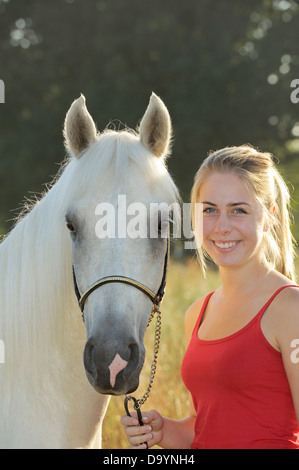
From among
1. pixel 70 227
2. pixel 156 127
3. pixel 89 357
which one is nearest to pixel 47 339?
pixel 89 357

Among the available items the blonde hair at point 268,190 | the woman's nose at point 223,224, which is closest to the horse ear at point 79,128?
Result: the blonde hair at point 268,190

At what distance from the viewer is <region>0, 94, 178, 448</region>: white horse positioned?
2.03 meters

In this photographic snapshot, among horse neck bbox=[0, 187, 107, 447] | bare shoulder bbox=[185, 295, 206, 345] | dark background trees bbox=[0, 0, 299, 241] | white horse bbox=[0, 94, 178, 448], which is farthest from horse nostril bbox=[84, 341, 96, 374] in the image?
dark background trees bbox=[0, 0, 299, 241]

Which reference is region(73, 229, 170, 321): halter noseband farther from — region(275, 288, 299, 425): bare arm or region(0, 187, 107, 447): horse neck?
region(275, 288, 299, 425): bare arm

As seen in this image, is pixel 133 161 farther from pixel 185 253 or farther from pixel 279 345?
pixel 185 253

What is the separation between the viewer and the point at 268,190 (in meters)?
2.19

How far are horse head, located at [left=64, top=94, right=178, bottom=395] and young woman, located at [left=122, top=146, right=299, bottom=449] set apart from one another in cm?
25

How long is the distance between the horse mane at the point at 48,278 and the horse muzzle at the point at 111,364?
378 millimetres

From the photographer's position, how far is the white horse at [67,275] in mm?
2029

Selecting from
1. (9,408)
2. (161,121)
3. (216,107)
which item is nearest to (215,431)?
(9,408)

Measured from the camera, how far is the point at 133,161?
217cm

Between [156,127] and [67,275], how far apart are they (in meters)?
0.79

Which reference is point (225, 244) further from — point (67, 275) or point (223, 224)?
point (67, 275)
